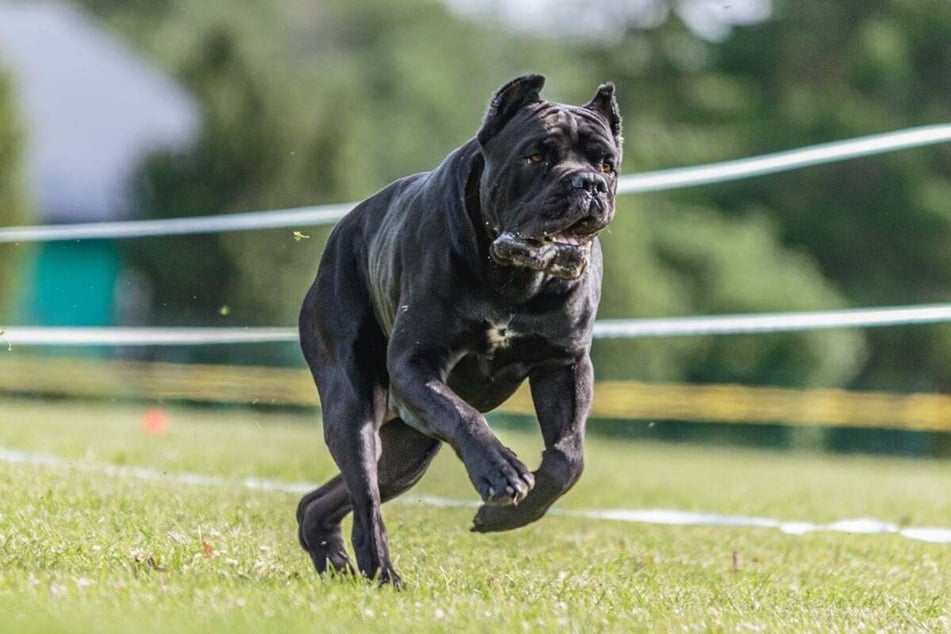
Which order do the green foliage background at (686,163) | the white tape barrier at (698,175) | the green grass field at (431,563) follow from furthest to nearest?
the green foliage background at (686,163) → the white tape barrier at (698,175) → the green grass field at (431,563)

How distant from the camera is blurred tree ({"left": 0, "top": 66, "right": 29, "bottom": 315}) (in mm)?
20109

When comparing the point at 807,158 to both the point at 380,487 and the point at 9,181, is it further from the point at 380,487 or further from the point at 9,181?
the point at 9,181

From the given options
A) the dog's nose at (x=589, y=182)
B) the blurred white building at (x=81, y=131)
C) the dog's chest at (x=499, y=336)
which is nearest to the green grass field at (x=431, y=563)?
the dog's chest at (x=499, y=336)

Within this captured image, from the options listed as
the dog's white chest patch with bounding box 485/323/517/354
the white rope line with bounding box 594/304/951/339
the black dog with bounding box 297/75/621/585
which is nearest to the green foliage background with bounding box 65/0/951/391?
the white rope line with bounding box 594/304/951/339

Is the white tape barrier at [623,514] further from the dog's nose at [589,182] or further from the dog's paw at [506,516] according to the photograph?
the dog's nose at [589,182]

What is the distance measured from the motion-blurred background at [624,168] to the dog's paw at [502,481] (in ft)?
51.1

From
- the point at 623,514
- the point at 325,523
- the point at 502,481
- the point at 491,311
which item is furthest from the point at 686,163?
the point at 502,481

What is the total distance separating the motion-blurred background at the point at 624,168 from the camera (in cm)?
2306

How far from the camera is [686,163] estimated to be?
30.1 metres

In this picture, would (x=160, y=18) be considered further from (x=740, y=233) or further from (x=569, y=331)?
(x=569, y=331)

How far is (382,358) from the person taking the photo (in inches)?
199

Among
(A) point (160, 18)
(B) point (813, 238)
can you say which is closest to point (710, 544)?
(B) point (813, 238)

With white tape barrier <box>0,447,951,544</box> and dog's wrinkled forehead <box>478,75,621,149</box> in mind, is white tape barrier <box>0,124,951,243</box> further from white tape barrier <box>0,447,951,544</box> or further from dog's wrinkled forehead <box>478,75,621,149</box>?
A: dog's wrinkled forehead <box>478,75,621,149</box>

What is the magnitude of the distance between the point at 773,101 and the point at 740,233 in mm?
4136
